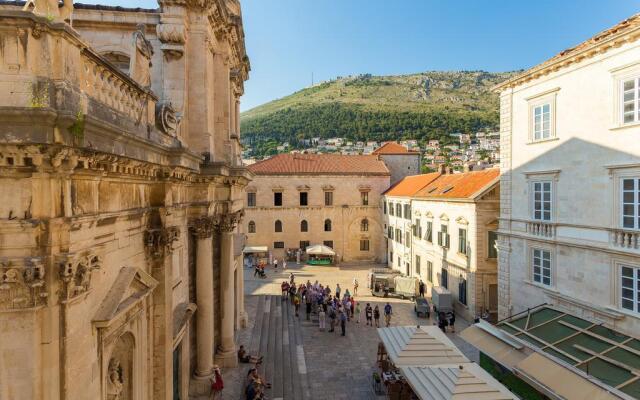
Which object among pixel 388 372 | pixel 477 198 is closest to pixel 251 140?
pixel 477 198

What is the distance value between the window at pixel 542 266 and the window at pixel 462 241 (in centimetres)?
687

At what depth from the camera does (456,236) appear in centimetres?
2442

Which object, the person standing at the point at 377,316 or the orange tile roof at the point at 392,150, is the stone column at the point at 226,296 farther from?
the orange tile roof at the point at 392,150

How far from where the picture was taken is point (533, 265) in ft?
53.9

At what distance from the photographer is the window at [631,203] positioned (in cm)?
1164

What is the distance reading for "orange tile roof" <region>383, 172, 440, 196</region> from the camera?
34.5 m

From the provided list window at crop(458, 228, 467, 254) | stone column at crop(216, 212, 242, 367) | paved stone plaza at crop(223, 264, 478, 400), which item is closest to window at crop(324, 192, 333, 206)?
paved stone plaza at crop(223, 264, 478, 400)

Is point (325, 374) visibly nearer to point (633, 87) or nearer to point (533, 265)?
point (533, 265)

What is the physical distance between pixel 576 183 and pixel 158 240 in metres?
14.3

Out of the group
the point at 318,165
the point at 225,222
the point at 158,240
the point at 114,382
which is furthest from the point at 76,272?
the point at 318,165

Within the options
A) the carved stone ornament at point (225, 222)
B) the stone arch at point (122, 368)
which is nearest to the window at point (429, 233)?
the carved stone ornament at point (225, 222)

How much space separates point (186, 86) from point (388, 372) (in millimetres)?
12050

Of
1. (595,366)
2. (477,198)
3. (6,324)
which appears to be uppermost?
(477,198)

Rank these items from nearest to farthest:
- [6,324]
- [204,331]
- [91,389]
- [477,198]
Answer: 1. [6,324]
2. [91,389]
3. [204,331]
4. [477,198]
